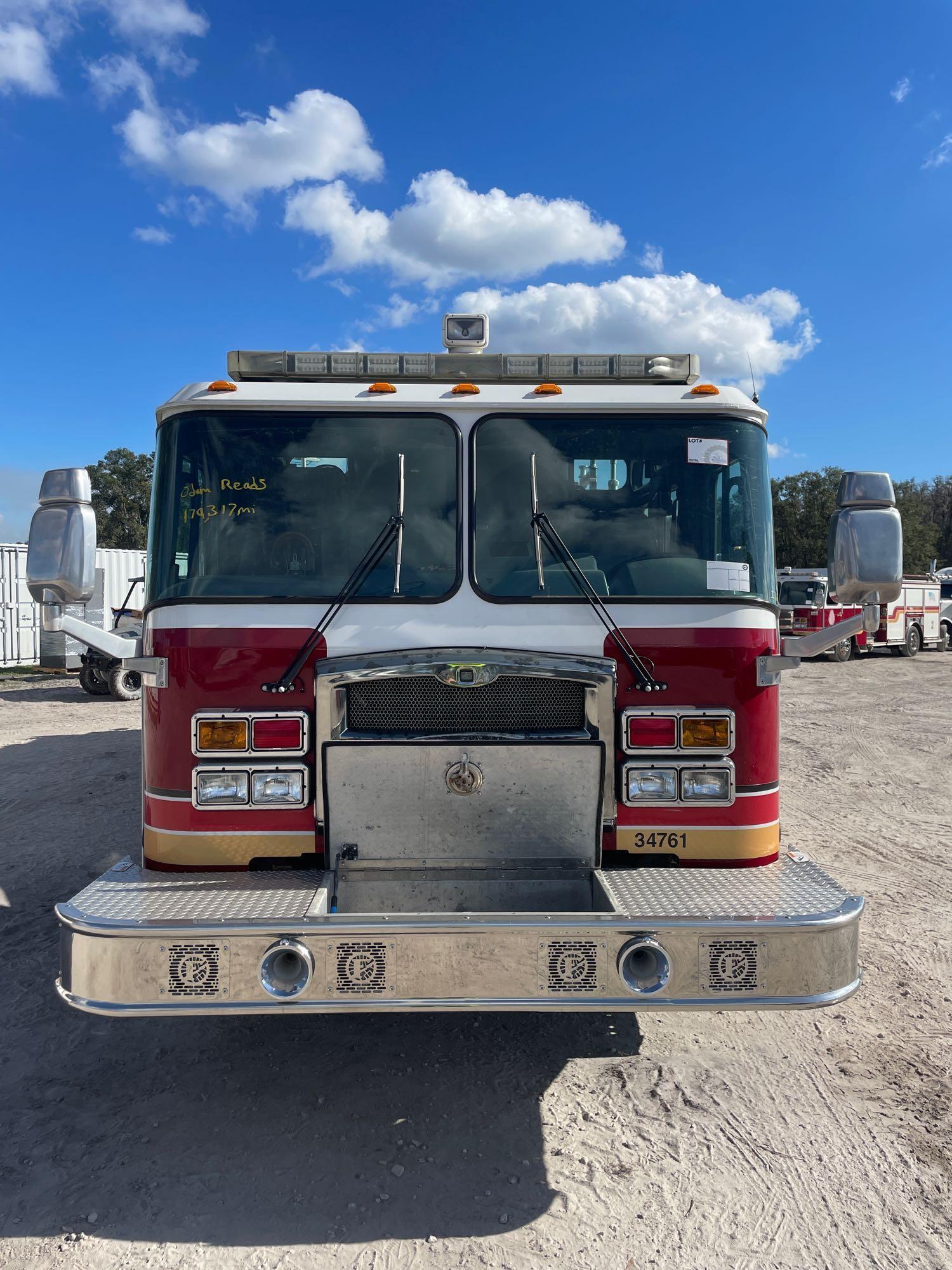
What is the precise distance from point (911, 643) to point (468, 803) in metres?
23.3

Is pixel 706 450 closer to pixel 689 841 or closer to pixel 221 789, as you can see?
pixel 689 841

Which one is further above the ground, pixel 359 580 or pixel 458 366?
pixel 458 366

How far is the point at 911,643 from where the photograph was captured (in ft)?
77.3

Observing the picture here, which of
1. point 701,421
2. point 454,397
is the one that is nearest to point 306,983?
point 454,397

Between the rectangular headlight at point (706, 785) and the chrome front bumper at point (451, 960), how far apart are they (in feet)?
1.88

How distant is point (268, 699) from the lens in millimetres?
3256

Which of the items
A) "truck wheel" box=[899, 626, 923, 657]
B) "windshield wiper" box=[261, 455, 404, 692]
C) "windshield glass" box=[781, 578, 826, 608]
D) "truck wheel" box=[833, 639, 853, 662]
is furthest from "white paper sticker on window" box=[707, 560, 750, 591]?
"truck wheel" box=[899, 626, 923, 657]

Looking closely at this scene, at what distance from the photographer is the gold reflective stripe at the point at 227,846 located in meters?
3.28

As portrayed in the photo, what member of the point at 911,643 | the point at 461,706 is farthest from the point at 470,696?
the point at 911,643

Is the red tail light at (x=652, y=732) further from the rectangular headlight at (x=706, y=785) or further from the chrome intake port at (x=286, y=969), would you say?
the chrome intake port at (x=286, y=969)

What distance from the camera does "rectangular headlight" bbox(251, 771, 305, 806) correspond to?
127 inches

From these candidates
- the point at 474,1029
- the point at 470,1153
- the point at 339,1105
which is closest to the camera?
the point at 470,1153

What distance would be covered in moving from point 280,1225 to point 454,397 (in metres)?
2.80

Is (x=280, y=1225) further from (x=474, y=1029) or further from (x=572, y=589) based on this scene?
(x=572, y=589)
